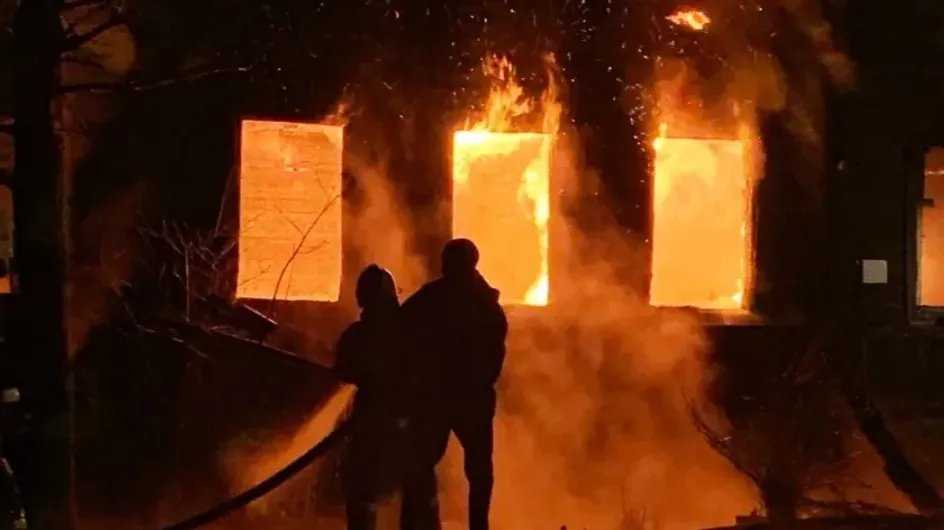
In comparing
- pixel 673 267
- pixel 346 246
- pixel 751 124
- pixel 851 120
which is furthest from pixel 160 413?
pixel 851 120

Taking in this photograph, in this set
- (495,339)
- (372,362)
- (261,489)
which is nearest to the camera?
(372,362)

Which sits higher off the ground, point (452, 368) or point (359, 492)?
point (452, 368)

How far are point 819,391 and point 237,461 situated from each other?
163 inches

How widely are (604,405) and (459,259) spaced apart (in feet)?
8.94

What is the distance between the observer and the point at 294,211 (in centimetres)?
841

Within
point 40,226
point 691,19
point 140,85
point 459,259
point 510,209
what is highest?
point 691,19

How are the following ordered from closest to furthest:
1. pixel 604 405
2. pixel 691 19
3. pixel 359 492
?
pixel 359 492 < pixel 604 405 < pixel 691 19

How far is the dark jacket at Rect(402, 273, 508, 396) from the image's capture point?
6.48m

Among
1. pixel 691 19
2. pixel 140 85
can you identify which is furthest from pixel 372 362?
pixel 691 19

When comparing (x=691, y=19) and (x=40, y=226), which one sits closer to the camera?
(x=40, y=226)

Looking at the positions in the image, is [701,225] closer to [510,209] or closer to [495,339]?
[510,209]

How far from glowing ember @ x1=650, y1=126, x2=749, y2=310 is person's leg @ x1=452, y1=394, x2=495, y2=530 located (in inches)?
109

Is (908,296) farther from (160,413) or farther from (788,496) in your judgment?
(160,413)

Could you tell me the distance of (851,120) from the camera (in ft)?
30.0
